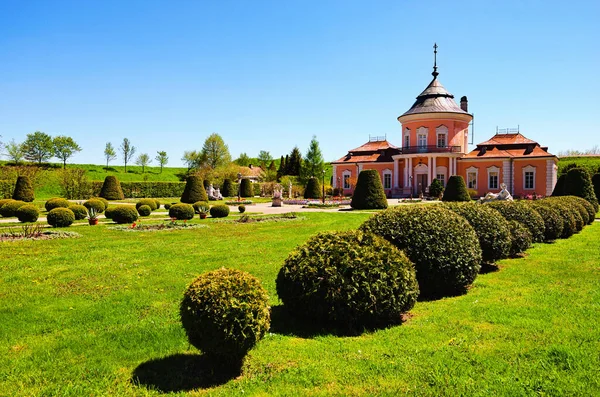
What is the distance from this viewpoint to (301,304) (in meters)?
5.23

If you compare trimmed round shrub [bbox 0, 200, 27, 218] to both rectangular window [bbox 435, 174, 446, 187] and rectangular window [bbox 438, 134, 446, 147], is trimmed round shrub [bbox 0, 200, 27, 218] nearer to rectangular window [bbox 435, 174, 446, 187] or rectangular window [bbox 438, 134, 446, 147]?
rectangular window [bbox 435, 174, 446, 187]

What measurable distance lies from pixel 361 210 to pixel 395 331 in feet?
69.2

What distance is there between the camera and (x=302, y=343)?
477 cm

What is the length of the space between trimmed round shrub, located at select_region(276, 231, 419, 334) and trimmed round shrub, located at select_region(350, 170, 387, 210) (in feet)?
68.6

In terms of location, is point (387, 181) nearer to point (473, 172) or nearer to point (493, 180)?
point (473, 172)

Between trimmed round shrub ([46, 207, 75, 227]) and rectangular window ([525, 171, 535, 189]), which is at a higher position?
rectangular window ([525, 171, 535, 189])

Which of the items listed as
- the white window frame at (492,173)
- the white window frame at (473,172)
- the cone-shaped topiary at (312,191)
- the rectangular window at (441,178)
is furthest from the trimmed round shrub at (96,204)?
the white window frame at (492,173)

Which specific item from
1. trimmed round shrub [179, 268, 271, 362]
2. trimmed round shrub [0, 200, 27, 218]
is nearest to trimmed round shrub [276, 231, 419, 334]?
trimmed round shrub [179, 268, 271, 362]

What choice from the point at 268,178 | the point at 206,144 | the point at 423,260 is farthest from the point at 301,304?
the point at 206,144

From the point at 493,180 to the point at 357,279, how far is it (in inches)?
1533

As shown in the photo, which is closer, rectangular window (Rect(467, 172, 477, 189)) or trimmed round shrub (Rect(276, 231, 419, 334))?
trimmed round shrub (Rect(276, 231, 419, 334))

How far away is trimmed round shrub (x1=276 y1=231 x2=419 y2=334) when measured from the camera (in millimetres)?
5059

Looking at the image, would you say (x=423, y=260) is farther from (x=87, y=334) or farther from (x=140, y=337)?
(x=87, y=334)

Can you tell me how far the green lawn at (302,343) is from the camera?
12.4 ft
